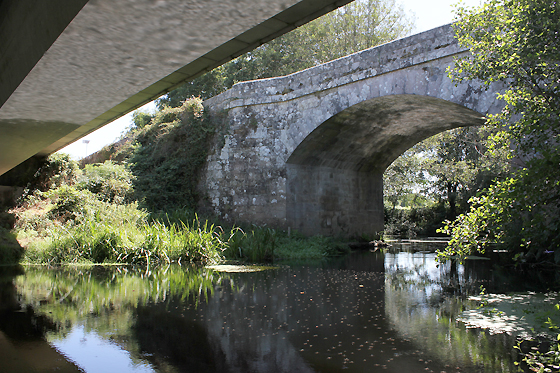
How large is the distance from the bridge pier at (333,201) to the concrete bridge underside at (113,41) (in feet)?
26.3

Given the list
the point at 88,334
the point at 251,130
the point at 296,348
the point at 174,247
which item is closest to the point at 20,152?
the point at 174,247

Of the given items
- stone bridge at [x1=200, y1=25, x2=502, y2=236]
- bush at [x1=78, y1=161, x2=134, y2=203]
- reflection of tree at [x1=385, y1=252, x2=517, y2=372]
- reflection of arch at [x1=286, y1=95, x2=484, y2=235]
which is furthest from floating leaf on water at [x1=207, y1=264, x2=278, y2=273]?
bush at [x1=78, y1=161, x2=134, y2=203]

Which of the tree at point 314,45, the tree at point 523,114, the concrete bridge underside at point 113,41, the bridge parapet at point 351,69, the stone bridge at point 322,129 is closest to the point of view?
the concrete bridge underside at point 113,41

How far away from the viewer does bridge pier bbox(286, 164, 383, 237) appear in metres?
11.5

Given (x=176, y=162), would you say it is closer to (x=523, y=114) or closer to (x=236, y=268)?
(x=236, y=268)

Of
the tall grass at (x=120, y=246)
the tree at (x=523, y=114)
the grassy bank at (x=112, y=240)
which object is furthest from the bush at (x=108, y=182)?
the tree at (x=523, y=114)

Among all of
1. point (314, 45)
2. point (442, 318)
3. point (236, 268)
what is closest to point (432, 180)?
point (314, 45)

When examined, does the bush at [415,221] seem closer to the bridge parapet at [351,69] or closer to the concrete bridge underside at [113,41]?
the bridge parapet at [351,69]

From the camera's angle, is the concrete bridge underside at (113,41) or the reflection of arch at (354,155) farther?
the reflection of arch at (354,155)

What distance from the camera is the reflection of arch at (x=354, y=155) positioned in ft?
33.7

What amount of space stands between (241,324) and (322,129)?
767cm

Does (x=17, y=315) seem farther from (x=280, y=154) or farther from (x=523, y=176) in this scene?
(x=280, y=154)

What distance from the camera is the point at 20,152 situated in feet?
20.3

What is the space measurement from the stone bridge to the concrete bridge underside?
21.3ft
